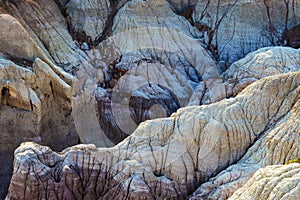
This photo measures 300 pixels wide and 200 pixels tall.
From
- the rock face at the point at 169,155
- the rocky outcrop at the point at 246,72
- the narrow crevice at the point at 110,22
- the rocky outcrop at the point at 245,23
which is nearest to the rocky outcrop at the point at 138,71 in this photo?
the narrow crevice at the point at 110,22

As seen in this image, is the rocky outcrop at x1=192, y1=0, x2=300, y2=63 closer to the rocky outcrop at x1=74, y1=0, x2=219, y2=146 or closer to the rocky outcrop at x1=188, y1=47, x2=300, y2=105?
the rocky outcrop at x1=74, y1=0, x2=219, y2=146

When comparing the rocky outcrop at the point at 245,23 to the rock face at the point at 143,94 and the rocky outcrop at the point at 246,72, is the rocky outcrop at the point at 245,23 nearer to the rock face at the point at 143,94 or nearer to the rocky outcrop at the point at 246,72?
the rock face at the point at 143,94

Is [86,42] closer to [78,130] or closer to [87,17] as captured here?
[87,17]

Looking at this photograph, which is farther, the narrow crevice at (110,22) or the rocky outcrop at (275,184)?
the narrow crevice at (110,22)

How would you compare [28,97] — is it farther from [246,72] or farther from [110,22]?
[110,22]

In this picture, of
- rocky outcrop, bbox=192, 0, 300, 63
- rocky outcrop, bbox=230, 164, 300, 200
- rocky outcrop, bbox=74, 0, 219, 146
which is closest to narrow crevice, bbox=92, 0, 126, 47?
rocky outcrop, bbox=74, 0, 219, 146

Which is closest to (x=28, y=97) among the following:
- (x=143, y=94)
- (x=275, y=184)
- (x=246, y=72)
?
(x=143, y=94)

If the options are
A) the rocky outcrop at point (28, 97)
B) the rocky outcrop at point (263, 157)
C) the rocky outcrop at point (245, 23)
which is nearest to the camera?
the rocky outcrop at point (263, 157)
